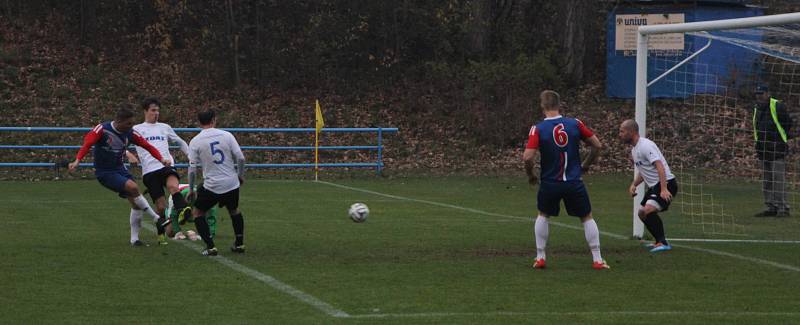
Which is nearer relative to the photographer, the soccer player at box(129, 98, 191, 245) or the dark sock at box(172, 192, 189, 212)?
the dark sock at box(172, 192, 189, 212)

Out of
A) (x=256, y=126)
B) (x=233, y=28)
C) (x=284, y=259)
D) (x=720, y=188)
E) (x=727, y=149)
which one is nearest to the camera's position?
(x=284, y=259)

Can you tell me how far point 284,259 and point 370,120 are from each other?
1930 centimetres

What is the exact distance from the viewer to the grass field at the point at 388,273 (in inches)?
315

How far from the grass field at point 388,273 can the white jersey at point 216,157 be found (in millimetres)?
→ 766

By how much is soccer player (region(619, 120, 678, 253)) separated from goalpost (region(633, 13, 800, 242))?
0.98 metres

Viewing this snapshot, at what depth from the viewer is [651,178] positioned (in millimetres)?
11633

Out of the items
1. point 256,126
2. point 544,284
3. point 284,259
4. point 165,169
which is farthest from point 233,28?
point 544,284

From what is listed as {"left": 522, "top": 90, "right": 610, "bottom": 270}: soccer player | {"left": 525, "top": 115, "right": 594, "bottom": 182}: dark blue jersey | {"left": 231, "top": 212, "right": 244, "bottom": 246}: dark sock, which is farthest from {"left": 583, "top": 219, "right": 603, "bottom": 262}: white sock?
{"left": 231, "top": 212, "right": 244, "bottom": 246}: dark sock

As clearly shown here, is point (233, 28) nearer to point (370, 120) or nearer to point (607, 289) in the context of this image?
point (370, 120)

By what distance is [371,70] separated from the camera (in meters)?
33.1

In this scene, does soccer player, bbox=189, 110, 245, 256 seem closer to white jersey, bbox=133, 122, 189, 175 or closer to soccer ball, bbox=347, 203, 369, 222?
white jersey, bbox=133, 122, 189, 175

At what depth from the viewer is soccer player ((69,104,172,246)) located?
12.1 meters

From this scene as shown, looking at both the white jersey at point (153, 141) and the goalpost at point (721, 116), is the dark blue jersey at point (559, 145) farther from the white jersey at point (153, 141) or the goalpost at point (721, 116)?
the white jersey at point (153, 141)

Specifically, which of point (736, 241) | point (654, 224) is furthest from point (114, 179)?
point (736, 241)
